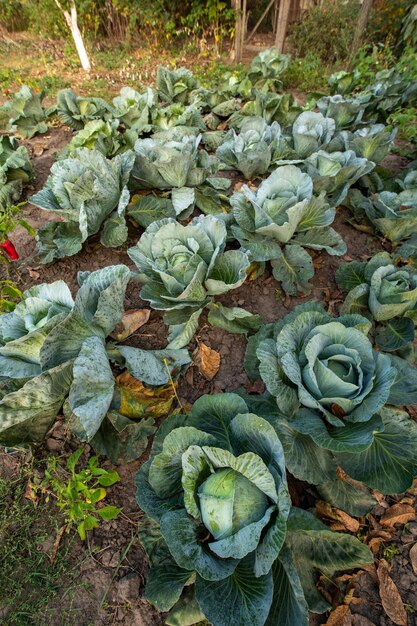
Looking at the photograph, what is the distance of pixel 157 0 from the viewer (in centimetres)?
912

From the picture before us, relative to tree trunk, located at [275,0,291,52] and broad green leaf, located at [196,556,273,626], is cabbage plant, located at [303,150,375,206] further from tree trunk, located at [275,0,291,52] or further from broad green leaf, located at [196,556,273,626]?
tree trunk, located at [275,0,291,52]

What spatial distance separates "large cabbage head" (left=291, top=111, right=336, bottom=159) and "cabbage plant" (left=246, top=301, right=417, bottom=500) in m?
2.21

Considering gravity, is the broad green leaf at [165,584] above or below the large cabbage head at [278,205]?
below

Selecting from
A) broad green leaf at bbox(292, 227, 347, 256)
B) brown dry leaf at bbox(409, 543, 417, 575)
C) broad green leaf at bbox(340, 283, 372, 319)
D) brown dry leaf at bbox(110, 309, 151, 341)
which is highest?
broad green leaf at bbox(292, 227, 347, 256)

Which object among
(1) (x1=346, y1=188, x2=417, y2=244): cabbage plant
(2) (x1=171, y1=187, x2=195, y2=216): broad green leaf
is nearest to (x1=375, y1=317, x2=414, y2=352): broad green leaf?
(1) (x1=346, y1=188, x2=417, y2=244): cabbage plant

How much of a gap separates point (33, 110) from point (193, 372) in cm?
420

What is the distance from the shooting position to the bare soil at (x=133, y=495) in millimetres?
1630

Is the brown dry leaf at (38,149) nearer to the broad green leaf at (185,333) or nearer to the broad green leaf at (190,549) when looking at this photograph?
the broad green leaf at (185,333)

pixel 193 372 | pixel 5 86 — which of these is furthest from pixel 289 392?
pixel 5 86

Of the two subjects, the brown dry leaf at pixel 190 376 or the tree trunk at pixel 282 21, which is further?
the tree trunk at pixel 282 21

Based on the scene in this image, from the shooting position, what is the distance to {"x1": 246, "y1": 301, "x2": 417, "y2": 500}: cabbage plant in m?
1.63

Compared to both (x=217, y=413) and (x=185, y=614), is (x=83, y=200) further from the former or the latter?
(x=185, y=614)

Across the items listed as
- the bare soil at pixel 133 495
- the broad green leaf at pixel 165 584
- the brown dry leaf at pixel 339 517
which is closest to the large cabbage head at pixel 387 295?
the bare soil at pixel 133 495

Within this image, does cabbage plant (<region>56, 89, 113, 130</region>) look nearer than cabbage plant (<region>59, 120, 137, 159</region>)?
No
